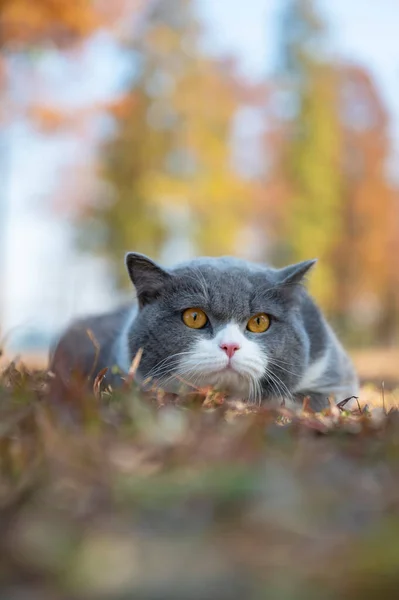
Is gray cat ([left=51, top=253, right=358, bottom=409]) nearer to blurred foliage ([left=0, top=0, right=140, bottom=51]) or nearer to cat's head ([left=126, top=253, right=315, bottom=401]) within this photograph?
cat's head ([left=126, top=253, right=315, bottom=401])

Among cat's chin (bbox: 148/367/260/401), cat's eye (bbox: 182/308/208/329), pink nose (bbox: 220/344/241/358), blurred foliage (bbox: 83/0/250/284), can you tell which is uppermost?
blurred foliage (bbox: 83/0/250/284)

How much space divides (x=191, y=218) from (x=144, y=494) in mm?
15850

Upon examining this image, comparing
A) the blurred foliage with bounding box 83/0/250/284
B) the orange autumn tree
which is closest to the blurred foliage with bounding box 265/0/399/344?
the orange autumn tree

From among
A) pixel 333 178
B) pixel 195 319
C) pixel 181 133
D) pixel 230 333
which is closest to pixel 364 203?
pixel 333 178

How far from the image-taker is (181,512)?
84 cm

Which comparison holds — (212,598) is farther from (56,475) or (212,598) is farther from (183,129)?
(183,129)

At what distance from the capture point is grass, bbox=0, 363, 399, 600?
72cm

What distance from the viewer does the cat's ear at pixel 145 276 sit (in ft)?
9.23

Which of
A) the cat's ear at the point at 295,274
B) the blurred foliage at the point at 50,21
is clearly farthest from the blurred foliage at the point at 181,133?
the cat's ear at the point at 295,274

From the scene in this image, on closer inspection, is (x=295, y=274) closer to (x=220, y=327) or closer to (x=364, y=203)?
(x=220, y=327)

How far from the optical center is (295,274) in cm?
279

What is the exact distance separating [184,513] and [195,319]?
1827 mm

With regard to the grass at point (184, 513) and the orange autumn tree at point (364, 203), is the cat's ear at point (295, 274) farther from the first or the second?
the orange autumn tree at point (364, 203)

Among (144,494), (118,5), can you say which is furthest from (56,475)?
(118,5)
